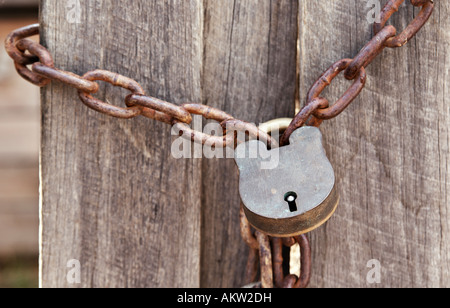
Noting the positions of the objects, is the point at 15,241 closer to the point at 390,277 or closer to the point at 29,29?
the point at 29,29

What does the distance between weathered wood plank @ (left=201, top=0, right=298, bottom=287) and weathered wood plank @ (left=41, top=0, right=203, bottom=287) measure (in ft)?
0.15

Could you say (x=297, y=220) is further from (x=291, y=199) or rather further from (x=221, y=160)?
(x=221, y=160)

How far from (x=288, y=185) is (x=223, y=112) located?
175 millimetres

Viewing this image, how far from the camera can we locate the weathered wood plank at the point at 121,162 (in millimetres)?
954

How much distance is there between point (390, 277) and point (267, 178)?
41cm

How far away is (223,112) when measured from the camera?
0.87 m

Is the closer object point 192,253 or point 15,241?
point 192,253

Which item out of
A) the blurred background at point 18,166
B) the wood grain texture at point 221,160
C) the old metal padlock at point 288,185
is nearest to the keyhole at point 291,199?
the old metal padlock at point 288,185

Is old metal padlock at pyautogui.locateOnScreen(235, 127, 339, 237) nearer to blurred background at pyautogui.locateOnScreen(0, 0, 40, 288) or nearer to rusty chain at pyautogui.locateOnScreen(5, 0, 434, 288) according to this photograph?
rusty chain at pyautogui.locateOnScreen(5, 0, 434, 288)

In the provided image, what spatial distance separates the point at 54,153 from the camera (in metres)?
1.00

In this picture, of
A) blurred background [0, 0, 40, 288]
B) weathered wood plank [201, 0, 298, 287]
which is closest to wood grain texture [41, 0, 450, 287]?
weathered wood plank [201, 0, 298, 287]

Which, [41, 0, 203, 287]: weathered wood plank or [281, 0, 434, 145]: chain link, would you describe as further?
[41, 0, 203, 287]: weathered wood plank

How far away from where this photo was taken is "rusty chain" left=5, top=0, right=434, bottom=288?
0.85m
